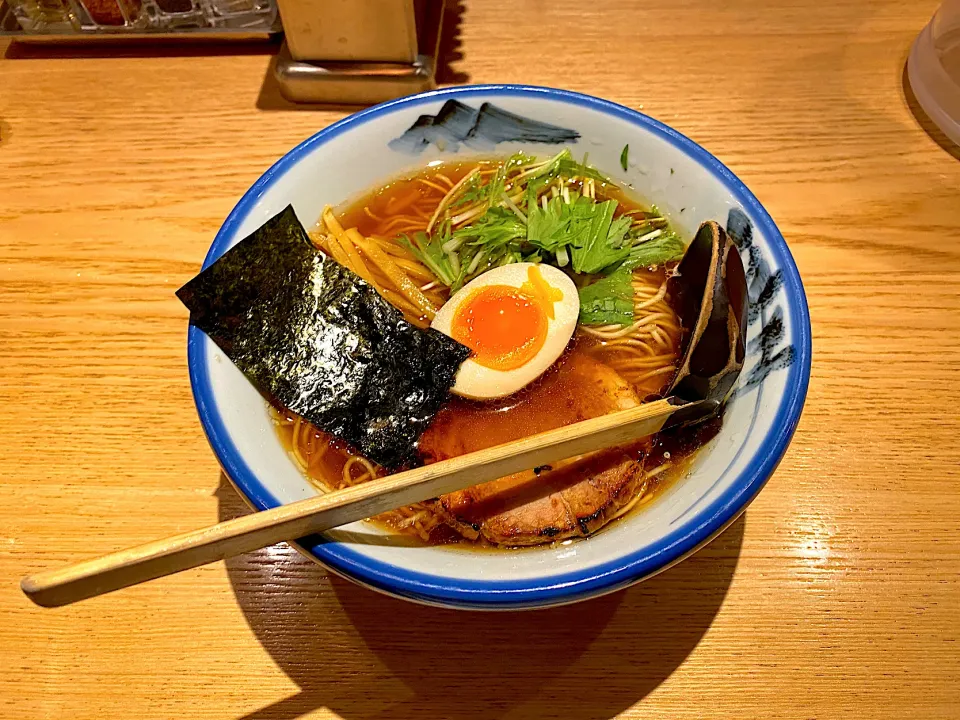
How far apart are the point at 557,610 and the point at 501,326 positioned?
59 centimetres

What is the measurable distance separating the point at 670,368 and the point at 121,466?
1209 millimetres

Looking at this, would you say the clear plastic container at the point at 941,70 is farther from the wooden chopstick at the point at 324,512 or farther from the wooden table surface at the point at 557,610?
the wooden chopstick at the point at 324,512

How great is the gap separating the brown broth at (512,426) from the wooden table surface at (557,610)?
0.20 meters

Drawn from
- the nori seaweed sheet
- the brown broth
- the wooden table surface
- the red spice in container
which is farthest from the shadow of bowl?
the red spice in container

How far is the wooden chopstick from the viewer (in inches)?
30.0

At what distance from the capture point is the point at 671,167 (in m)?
1.48

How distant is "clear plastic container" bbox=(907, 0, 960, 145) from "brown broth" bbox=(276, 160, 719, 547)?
1.11 m

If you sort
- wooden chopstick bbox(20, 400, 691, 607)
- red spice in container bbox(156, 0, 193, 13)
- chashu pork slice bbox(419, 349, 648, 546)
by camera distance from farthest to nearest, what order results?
red spice in container bbox(156, 0, 193, 13) < chashu pork slice bbox(419, 349, 648, 546) < wooden chopstick bbox(20, 400, 691, 607)

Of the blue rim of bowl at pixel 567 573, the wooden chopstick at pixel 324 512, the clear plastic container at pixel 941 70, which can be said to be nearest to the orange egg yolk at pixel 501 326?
the wooden chopstick at pixel 324 512

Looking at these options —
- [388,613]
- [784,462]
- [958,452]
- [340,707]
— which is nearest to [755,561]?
[784,462]

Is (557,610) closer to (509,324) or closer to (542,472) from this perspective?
(542,472)

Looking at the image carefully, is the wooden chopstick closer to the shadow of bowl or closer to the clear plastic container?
the shadow of bowl

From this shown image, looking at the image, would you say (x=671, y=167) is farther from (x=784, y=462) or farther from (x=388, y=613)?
(x=388, y=613)

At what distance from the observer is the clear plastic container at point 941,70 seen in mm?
1977
